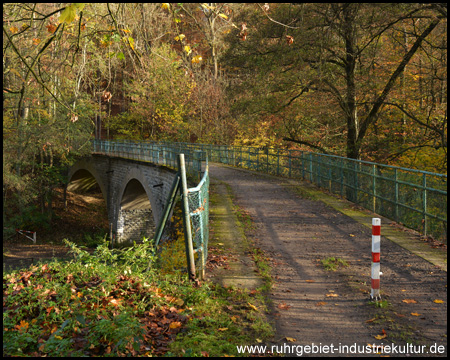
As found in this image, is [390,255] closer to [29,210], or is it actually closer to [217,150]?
[217,150]

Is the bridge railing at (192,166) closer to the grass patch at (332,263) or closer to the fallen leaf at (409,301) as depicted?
the grass patch at (332,263)

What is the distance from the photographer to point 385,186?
10.6 meters

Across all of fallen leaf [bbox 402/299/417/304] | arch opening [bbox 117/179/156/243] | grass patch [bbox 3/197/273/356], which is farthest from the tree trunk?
arch opening [bbox 117/179/156/243]

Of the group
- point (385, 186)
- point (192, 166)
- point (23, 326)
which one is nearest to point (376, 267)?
point (23, 326)

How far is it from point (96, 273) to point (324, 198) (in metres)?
8.66

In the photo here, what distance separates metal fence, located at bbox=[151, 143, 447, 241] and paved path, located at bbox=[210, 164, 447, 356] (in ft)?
2.97

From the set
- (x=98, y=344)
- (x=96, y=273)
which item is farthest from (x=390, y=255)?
(x=98, y=344)

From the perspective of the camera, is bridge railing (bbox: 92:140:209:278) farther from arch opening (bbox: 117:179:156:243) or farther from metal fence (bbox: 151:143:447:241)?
metal fence (bbox: 151:143:447:241)

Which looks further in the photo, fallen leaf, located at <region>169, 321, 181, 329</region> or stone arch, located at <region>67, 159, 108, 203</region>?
stone arch, located at <region>67, 159, 108, 203</region>

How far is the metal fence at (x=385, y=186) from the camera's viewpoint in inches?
333

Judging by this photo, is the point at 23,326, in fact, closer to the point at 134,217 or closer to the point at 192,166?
the point at 192,166

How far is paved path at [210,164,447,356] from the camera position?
15.7 ft

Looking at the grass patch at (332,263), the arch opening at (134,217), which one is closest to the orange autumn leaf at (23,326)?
the grass patch at (332,263)

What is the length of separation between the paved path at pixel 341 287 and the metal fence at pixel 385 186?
0.90 m
